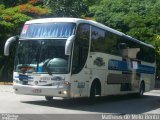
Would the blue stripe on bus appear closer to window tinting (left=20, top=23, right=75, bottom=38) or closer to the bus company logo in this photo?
window tinting (left=20, top=23, right=75, bottom=38)

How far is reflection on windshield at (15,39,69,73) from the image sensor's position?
16453mm

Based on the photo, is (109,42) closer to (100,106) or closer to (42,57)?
(100,106)

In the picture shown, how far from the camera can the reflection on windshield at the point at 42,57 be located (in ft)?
54.0

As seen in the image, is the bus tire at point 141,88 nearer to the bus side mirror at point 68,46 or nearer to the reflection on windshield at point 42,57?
the reflection on windshield at point 42,57

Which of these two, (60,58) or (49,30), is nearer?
(60,58)

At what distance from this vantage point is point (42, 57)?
54.8 ft

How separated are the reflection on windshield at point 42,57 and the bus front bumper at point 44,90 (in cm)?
61

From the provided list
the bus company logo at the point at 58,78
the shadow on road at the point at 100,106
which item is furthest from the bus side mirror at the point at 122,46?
the bus company logo at the point at 58,78

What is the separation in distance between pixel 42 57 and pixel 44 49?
32 centimetres

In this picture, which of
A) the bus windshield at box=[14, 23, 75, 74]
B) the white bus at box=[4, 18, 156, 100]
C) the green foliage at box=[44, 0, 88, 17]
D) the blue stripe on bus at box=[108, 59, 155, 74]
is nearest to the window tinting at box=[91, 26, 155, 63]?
the white bus at box=[4, 18, 156, 100]

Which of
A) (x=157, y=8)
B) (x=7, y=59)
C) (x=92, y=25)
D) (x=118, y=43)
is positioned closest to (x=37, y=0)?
(x=7, y=59)

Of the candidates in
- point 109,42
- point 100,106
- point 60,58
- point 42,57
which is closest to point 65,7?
point 109,42

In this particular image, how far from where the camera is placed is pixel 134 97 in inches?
1049

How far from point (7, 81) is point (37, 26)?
2007 centimetres
